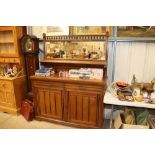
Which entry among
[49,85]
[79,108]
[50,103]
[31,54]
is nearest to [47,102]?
[50,103]

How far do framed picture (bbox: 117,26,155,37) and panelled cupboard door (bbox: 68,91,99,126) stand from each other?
1.11 metres

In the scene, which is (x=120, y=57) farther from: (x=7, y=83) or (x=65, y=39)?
(x=7, y=83)

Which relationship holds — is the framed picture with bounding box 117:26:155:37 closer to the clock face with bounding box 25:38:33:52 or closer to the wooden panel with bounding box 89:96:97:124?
the wooden panel with bounding box 89:96:97:124

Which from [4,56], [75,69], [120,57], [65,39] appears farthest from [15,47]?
[120,57]

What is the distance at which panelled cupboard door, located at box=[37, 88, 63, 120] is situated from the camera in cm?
237

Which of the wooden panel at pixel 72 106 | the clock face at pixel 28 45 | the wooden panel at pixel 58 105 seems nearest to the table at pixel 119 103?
the wooden panel at pixel 72 106

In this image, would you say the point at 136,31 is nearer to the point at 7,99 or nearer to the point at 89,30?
the point at 89,30

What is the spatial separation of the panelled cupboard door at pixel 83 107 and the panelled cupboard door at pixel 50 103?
0.17 m

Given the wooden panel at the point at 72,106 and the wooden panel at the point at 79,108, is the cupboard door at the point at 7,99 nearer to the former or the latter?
the wooden panel at the point at 72,106

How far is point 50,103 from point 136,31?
5.92 feet

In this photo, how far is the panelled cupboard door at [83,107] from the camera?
85.8 inches

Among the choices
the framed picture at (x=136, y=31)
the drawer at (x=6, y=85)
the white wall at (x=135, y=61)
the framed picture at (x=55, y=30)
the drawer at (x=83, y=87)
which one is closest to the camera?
the drawer at (x=83, y=87)

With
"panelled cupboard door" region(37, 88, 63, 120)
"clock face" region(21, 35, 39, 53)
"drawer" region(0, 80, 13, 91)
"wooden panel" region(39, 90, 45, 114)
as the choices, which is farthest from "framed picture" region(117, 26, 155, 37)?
"drawer" region(0, 80, 13, 91)
